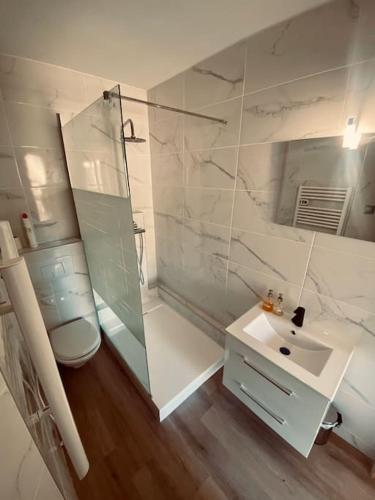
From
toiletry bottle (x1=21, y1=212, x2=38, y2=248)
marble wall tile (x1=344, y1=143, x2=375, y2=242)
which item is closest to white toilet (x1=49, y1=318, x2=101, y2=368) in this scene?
toiletry bottle (x1=21, y1=212, x2=38, y2=248)

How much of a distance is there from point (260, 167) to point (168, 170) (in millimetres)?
918

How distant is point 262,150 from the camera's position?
1208 millimetres

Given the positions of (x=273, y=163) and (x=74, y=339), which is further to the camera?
(x=74, y=339)

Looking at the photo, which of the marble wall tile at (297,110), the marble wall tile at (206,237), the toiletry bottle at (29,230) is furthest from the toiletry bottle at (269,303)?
the toiletry bottle at (29,230)

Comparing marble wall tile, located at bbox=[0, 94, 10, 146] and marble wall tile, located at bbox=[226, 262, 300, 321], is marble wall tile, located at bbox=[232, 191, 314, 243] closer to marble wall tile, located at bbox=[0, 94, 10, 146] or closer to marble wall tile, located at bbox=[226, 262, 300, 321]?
marble wall tile, located at bbox=[226, 262, 300, 321]

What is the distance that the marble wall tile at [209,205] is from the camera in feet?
4.87

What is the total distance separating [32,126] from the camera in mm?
1438

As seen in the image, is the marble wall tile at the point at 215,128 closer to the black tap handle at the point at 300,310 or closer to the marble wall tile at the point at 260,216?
the marble wall tile at the point at 260,216

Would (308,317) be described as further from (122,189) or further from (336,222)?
(122,189)

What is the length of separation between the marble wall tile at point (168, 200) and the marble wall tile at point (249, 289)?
0.72 meters

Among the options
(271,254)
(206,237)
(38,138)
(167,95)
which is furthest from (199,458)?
(167,95)

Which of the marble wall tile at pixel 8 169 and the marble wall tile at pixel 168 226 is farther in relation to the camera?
the marble wall tile at pixel 168 226

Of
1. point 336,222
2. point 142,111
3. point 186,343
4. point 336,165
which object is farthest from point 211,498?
point 142,111

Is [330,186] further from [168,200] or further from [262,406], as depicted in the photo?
[168,200]
